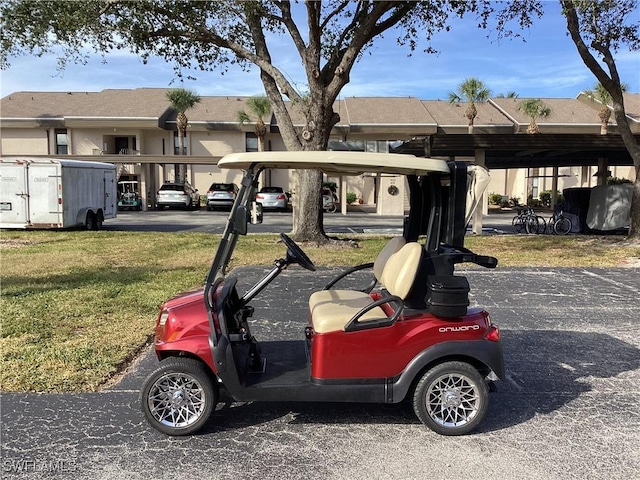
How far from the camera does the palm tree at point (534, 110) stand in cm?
3160

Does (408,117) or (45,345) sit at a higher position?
(408,117)

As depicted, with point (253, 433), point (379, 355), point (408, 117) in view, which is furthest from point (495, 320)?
point (408, 117)

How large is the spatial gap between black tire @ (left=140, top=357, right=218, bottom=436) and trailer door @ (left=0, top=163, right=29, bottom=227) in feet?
46.4

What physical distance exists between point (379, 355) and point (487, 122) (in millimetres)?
31558

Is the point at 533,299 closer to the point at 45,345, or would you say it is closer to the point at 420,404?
the point at 420,404

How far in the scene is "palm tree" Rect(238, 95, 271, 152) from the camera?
1199 inches

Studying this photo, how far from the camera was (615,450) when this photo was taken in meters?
3.14

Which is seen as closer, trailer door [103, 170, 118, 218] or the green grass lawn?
the green grass lawn

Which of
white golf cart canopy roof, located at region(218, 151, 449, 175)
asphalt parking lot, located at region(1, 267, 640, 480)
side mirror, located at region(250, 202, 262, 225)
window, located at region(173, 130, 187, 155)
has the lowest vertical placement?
asphalt parking lot, located at region(1, 267, 640, 480)

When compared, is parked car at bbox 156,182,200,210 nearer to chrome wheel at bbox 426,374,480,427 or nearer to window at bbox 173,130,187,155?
window at bbox 173,130,187,155

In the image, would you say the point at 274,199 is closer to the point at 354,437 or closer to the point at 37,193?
the point at 37,193

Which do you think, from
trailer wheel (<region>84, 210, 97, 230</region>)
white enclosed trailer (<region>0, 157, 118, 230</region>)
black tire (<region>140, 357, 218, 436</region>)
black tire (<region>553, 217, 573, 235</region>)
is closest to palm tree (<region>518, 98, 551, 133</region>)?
black tire (<region>553, 217, 573, 235</region>)

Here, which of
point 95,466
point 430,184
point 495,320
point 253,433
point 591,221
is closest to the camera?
point 95,466

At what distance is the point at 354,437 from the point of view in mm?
3316
